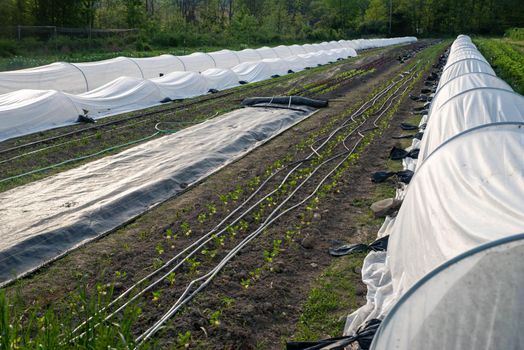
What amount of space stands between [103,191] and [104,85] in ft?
28.2

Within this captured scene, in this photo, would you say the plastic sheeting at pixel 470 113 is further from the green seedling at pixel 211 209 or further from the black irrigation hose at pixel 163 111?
the black irrigation hose at pixel 163 111

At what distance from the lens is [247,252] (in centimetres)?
599

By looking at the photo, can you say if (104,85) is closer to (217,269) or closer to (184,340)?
(217,269)

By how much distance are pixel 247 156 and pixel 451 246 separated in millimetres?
6937

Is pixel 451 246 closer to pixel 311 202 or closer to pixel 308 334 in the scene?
pixel 308 334

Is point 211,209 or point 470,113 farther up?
point 470,113

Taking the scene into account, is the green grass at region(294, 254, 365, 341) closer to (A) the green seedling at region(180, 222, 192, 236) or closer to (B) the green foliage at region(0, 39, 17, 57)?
(A) the green seedling at region(180, 222, 192, 236)

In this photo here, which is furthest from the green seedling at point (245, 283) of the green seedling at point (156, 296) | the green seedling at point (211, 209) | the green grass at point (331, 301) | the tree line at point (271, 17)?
the tree line at point (271, 17)

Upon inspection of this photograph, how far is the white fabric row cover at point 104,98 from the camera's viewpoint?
11.5 m

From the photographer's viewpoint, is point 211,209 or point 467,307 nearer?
point 467,307

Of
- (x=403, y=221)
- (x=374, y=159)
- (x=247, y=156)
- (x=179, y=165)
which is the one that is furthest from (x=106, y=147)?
(x=403, y=221)

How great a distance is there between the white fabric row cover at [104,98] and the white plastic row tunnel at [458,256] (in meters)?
9.24

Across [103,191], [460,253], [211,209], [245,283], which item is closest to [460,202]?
[460,253]

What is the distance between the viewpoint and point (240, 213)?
7.19 m
